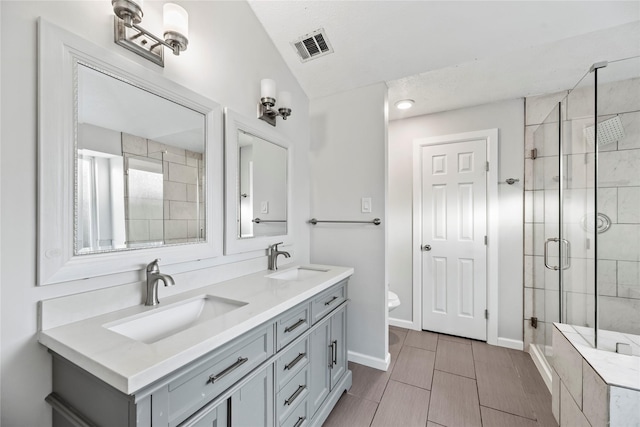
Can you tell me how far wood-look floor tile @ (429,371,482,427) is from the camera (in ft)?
5.23

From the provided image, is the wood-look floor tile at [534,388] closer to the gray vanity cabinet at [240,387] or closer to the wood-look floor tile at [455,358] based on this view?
the wood-look floor tile at [455,358]

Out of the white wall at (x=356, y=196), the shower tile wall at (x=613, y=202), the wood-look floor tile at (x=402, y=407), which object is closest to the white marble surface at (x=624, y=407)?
the shower tile wall at (x=613, y=202)

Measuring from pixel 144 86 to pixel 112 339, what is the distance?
0.99 meters

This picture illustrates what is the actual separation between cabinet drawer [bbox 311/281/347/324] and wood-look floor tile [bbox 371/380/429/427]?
707mm

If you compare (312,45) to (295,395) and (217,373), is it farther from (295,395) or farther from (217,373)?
(295,395)

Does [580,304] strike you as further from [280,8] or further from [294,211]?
[280,8]

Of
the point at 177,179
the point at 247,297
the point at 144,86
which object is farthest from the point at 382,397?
the point at 144,86

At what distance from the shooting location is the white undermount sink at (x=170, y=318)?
0.98m

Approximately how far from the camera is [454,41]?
1.75 metres

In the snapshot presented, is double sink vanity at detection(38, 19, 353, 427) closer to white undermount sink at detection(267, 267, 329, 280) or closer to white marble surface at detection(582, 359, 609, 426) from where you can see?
white undermount sink at detection(267, 267, 329, 280)

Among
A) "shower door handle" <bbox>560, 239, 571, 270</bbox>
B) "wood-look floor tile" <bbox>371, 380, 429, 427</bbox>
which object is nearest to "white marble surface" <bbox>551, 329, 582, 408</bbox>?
"shower door handle" <bbox>560, 239, 571, 270</bbox>

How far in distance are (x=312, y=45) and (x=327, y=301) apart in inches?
70.0

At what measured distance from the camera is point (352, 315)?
223cm

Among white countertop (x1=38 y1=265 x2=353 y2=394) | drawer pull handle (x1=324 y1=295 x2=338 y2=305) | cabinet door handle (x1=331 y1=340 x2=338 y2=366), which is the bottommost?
cabinet door handle (x1=331 y1=340 x2=338 y2=366)
